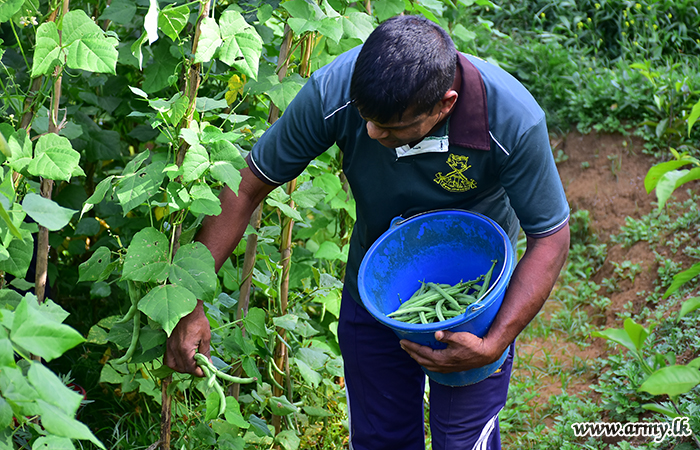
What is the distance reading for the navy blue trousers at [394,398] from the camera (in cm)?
196

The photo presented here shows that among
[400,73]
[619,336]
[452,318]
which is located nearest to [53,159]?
[400,73]

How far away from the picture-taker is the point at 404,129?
63.1 inches

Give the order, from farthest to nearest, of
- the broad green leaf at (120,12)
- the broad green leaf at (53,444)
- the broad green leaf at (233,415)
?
the broad green leaf at (120,12) < the broad green leaf at (233,415) < the broad green leaf at (53,444)

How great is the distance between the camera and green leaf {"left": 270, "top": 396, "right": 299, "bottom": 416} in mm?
2125

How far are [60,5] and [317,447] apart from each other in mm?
1828

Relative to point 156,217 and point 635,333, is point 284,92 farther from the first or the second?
point 635,333

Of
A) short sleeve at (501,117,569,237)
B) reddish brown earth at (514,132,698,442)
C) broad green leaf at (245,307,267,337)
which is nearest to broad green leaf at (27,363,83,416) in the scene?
broad green leaf at (245,307,267,337)

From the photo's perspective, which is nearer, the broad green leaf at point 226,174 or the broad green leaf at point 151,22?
the broad green leaf at point 151,22

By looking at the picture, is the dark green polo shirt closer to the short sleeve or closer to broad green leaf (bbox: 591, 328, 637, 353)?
the short sleeve

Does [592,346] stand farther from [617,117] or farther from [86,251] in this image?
[86,251]

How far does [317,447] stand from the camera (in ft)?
8.39

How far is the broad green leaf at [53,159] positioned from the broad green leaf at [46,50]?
0.16 meters

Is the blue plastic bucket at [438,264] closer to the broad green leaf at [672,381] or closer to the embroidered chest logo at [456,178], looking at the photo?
the embroidered chest logo at [456,178]

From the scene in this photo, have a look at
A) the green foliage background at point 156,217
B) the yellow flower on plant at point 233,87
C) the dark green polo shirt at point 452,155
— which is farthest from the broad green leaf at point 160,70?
the dark green polo shirt at point 452,155
